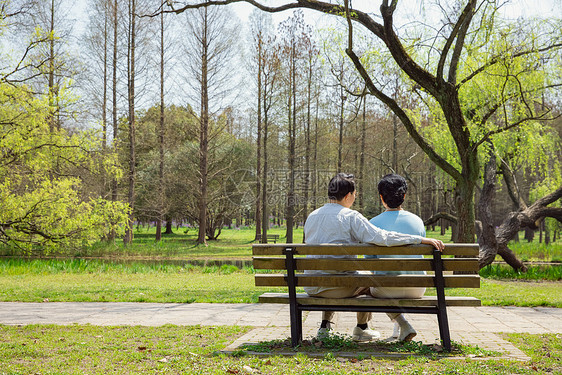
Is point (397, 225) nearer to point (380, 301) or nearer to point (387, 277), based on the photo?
point (387, 277)

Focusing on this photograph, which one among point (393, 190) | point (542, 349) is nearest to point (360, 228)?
point (393, 190)

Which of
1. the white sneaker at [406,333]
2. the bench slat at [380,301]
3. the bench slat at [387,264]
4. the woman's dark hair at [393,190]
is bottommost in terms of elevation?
the white sneaker at [406,333]

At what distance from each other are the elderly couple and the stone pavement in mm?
442

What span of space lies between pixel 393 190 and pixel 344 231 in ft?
2.09

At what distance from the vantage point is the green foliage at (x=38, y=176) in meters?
16.2

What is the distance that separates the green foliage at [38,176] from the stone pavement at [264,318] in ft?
32.2

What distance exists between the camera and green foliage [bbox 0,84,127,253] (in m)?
16.2

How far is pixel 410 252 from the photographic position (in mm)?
4219

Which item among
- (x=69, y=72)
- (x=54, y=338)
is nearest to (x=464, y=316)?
(x=54, y=338)

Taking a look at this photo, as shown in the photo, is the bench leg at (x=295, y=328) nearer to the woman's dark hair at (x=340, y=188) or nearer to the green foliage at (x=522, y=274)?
the woman's dark hair at (x=340, y=188)

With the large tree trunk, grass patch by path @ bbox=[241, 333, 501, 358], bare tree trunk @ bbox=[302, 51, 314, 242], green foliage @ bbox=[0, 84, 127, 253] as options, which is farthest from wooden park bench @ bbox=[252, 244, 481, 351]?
bare tree trunk @ bbox=[302, 51, 314, 242]

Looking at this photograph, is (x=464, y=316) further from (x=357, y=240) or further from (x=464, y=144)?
(x=464, y=144)

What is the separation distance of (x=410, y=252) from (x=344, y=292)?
0.71m

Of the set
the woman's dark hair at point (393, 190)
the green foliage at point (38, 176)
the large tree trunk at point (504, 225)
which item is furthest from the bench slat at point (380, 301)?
the green foliage at point (38, 176)
